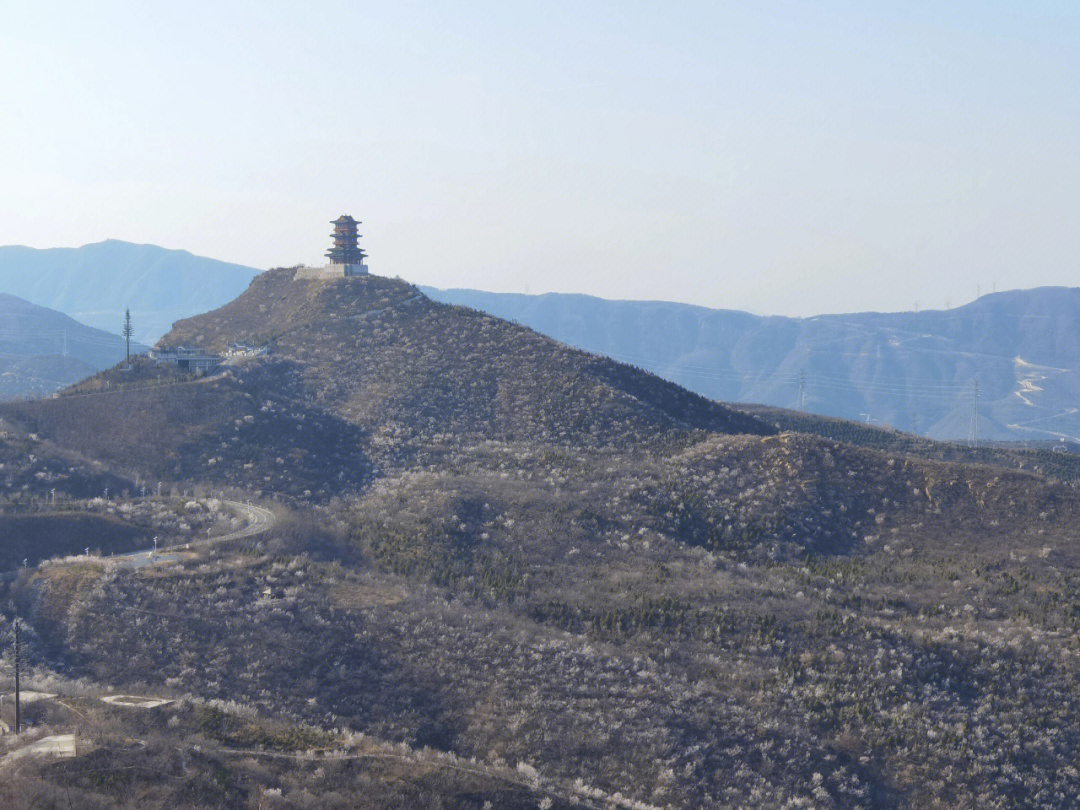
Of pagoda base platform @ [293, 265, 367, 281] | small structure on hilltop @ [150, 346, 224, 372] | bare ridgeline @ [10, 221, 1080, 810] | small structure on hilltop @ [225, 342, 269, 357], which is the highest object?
pagoda base platform @ [293, 265, 367, 281]

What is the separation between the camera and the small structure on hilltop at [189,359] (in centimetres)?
11519

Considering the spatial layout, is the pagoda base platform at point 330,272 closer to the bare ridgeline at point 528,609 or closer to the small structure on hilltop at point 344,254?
the small structure on hilltop at point 344,254

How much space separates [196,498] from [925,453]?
75346 mm

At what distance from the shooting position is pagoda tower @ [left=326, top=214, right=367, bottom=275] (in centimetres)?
13938

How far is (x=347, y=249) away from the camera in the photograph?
13988cm

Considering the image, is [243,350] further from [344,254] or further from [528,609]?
[528,609]

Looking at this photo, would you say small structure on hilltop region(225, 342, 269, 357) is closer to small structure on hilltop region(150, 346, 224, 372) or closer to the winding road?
small structure on hilltop region(150, 346, 224, 372)

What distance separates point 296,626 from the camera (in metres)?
61.6

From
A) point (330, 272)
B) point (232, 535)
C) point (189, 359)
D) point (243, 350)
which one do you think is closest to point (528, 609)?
point (232, 535)

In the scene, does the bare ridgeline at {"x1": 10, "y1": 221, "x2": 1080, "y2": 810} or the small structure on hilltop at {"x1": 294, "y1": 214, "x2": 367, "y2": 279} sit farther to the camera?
the small structure on hilltop at {"x1": 294, "y1": 214, "x2": 367, "y2": 279}

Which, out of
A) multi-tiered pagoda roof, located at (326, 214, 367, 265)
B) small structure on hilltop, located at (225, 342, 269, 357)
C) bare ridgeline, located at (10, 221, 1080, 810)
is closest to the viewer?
bare ridgeline, located at (10, 221, 1080, 810)

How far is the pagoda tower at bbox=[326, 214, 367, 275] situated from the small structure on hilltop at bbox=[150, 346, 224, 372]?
89.9 ft

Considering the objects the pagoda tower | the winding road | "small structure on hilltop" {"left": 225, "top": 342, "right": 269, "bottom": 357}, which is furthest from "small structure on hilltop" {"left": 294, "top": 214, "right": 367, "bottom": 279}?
the winding road

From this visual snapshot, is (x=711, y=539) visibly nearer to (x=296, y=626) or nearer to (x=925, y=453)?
(x=296, y=626)
